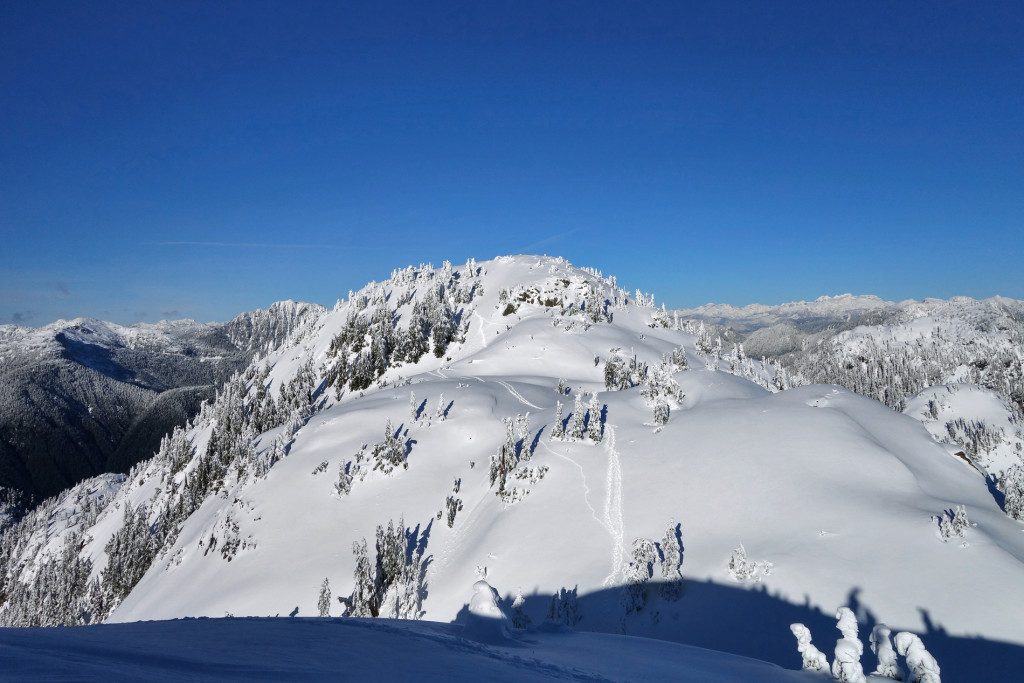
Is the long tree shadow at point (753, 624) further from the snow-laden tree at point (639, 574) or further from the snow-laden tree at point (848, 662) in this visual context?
the snow-laden tree at point (848, 662)

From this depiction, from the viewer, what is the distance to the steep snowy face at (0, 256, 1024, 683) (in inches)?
724

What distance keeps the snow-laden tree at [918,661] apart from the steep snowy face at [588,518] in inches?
292

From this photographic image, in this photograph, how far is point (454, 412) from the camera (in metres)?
46.2

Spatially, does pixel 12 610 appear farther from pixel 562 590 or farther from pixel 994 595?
pixel 994 595

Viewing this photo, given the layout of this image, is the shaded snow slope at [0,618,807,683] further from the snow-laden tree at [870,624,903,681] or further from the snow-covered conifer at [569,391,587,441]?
the snow-covered conifer at [569,391,587,441]

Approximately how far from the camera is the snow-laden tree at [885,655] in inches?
373

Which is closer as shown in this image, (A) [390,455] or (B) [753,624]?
(B) [753,624]

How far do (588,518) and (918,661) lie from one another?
1942cm

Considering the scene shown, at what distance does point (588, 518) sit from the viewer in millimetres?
27672

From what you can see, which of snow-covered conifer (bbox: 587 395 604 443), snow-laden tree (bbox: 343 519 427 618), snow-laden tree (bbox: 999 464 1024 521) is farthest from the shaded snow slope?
snow-laden tree (bbox: 999 464 1024 521)

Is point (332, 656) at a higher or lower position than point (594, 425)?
lower

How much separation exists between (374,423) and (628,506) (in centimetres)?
2719

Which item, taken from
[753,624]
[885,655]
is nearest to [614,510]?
[753,624]

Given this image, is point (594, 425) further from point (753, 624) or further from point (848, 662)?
point (848, 662)
